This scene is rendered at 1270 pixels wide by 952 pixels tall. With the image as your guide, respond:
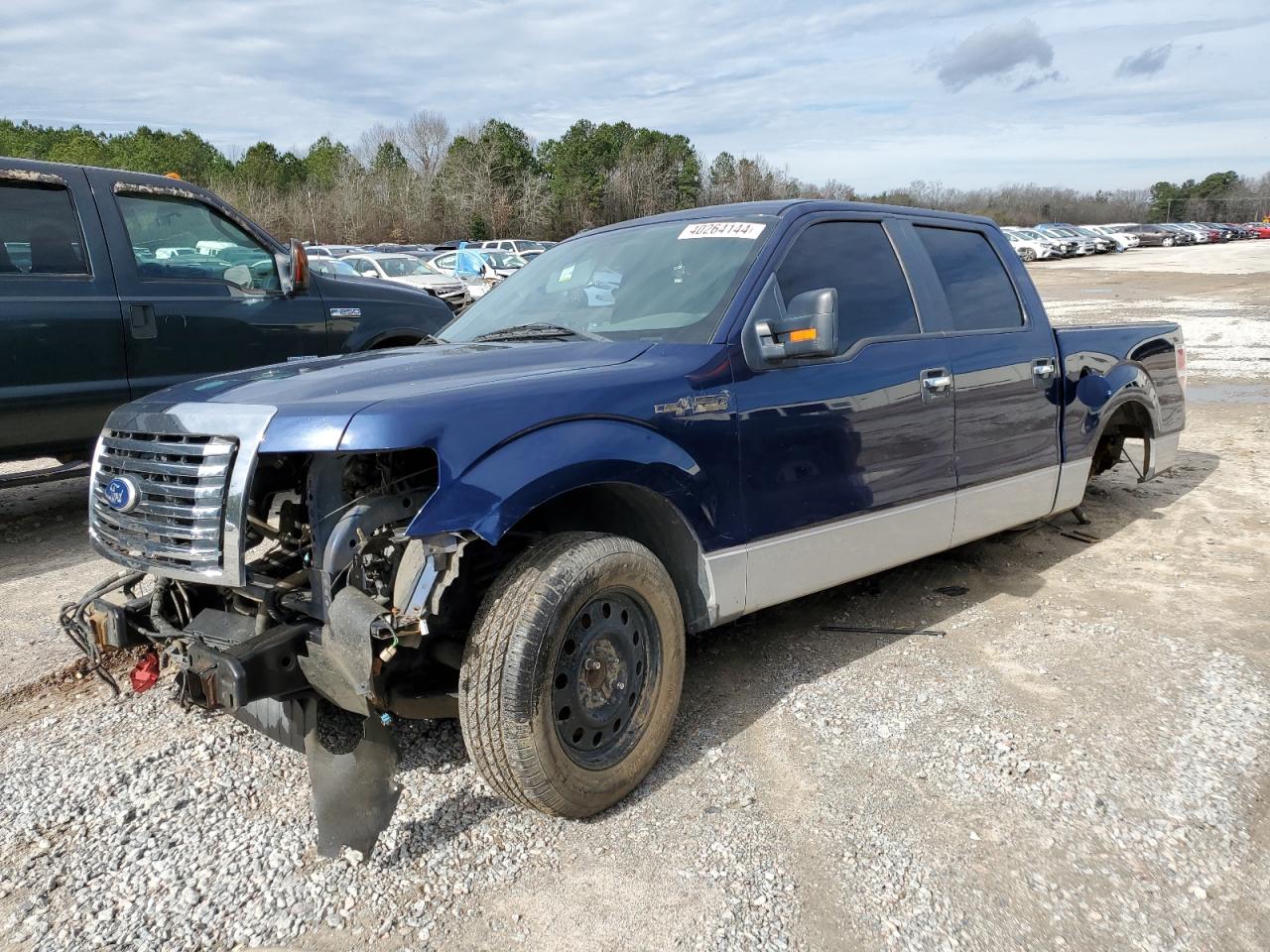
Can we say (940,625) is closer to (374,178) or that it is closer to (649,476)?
(649,476)

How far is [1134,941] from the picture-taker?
7.61ft

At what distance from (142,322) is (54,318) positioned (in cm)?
47

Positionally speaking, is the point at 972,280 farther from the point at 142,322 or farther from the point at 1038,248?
the point at 1038,248

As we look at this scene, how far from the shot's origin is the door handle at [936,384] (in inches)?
155

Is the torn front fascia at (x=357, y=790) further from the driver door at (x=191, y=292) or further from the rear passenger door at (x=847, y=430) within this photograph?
the driver door at (x=191, y=292)

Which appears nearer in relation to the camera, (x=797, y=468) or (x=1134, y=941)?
(x=1134, y=941)

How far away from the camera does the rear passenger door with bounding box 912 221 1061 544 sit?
4.21 meters

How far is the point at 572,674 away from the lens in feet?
9.13

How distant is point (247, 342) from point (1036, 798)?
17.2 ft

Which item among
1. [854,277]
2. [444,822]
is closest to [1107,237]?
[854,277]

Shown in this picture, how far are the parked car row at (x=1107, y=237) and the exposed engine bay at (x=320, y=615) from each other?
44.9m

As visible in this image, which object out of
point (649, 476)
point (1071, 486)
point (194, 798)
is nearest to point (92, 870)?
point (194, 798)

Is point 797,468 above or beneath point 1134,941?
above

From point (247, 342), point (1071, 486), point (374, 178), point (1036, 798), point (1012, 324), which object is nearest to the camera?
point (1036, 798)
